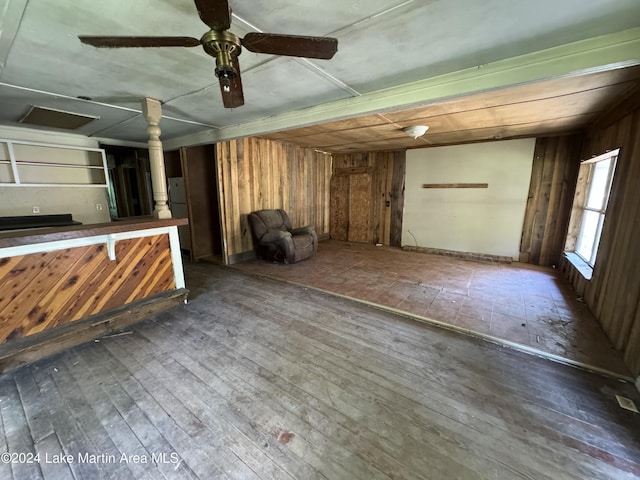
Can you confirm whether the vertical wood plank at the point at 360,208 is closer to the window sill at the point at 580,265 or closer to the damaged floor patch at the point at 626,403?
the window sill at the point at 580,265

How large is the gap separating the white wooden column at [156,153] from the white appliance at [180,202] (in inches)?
75.2

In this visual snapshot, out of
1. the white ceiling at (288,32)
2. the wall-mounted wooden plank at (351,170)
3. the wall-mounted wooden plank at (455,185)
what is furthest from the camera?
the wall-mounted wooden plank at (351,170)

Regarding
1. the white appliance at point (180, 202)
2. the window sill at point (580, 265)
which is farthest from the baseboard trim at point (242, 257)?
the window sill at point (580, 265)

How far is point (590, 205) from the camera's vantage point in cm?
366

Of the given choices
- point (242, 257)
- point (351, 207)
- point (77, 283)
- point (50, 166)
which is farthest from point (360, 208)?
point (50, 166)

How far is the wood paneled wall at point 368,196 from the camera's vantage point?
19.8 feet

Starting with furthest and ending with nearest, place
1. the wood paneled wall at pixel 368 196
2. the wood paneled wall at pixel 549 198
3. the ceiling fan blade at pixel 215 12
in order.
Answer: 1. the wood paneled wall at pixel 368 196
2. the wood paneled wall at pixel 549 198
3. the ceiling fan blade at pixel 215 12

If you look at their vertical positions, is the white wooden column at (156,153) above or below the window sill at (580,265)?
above

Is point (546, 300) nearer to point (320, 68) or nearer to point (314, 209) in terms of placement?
point (320, 68)

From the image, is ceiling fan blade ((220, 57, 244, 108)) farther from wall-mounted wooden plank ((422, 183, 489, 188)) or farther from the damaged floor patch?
wall-mounted wooden plank ((422, 183, 489, 188))

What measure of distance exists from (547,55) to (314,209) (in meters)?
5.15

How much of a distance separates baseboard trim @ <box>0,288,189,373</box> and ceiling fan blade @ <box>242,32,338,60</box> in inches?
107

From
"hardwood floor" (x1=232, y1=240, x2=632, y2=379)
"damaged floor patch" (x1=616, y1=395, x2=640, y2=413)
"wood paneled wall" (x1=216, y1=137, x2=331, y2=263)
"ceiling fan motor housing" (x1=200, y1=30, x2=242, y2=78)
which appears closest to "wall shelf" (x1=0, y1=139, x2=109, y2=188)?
"wood paneled wall" (x1=216, y1=137, x2=331, y2=263)

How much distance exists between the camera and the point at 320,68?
210cm
